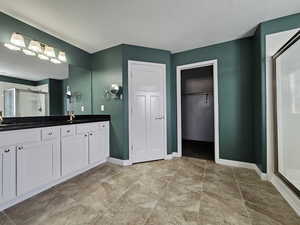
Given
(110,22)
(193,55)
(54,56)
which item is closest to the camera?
(110,22)

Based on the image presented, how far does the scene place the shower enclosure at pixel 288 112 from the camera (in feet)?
5.12

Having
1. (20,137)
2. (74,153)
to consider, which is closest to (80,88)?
(74,153)

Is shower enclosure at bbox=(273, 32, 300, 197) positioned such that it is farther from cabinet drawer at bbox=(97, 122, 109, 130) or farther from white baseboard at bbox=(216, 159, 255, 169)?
cabinet drawer at bbox=(97, 122, 109, 130)

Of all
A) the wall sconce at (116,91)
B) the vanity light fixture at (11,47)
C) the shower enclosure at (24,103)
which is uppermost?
the vanity light fixture at (11,47)

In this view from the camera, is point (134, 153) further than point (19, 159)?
Yes

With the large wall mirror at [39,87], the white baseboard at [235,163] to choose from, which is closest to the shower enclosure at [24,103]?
the large wall mirror at [39,87]

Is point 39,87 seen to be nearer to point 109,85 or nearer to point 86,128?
point 86,128

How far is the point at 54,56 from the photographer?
95.1 inches

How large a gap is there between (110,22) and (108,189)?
7.76ft

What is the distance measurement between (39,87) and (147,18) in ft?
6.71

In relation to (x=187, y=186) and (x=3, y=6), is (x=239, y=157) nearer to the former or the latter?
(x=187, y=186)

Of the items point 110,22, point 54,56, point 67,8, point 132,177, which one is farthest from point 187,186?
point 54,56

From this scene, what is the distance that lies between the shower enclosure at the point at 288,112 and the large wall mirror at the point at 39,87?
3.29 m

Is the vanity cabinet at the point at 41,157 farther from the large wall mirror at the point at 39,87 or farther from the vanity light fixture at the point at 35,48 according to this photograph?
the vanity light fixture at the point at 35,48
